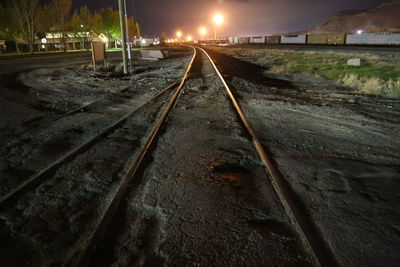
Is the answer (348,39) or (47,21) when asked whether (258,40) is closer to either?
(348,39)

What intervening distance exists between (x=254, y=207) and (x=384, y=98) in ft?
29.1

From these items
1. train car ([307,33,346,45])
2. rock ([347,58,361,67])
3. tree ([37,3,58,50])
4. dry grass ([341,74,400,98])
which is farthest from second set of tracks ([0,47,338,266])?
tree ([37,3,58,50])

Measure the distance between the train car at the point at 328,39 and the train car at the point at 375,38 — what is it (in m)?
1.16

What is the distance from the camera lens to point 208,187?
3758 mm

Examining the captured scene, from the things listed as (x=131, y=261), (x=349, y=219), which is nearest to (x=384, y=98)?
(x=349, y=219)

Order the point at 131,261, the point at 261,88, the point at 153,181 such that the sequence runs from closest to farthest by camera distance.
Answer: the point at 131,261 < the point at 153,181 < the point at 261,88

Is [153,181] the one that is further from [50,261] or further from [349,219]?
[349,219]

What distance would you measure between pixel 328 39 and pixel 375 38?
8.88m

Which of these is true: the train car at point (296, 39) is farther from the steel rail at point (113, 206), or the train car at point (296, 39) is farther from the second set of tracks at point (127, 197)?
the steel rail at point (113, 206)

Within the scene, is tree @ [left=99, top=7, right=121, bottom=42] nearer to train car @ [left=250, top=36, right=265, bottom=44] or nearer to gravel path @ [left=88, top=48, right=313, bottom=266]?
train car @ [left=250, top=36, right=265, bottom=44]

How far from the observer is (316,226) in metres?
2.93

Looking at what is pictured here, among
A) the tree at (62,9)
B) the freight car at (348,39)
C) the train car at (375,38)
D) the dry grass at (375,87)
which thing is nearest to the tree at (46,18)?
the tree at (62,9)

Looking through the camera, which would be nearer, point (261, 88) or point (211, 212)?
point (211, 212)

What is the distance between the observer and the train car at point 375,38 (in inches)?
1420
